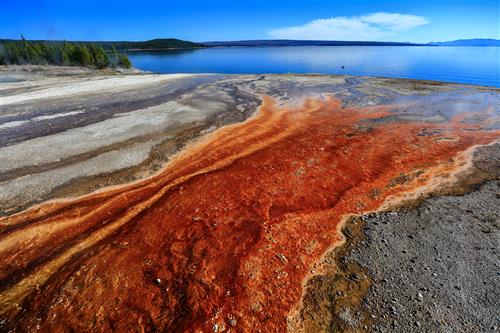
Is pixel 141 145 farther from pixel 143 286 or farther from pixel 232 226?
pixel 143 286

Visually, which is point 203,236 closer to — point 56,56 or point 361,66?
point 56,56

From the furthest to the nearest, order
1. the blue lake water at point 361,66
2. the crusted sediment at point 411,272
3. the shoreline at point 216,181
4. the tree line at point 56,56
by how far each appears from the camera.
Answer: the tree line at point 56,56, the blue lake water at point 361,66, the shoreline at point 216,181, the crusted sediment at point 411,272

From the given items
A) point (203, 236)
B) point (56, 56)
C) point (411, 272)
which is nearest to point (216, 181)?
point (203, 236)

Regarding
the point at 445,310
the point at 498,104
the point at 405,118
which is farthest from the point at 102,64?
the point at 445,310

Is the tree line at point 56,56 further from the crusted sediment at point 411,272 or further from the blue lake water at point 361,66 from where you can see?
the crusted sediment at point 411,272

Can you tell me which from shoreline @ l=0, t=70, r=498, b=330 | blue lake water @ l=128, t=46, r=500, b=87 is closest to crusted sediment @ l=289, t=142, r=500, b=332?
shoreline @ l=0, t=70, r=498, b=330

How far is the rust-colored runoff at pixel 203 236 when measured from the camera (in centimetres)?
595

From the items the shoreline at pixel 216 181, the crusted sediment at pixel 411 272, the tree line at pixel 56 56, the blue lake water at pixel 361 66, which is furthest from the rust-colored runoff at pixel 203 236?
the tree line at pixel 56 56

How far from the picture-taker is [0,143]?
14.8m

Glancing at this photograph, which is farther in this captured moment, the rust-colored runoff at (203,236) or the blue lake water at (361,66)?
the blue lake water at (361,66)

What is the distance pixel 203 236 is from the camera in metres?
7.99

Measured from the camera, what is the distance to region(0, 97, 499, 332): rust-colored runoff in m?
5.95

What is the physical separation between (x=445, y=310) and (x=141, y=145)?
13.5m

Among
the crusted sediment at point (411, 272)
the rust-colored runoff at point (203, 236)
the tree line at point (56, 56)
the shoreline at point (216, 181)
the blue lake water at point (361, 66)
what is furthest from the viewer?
the tree line at point (56, 56)
